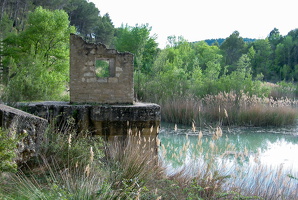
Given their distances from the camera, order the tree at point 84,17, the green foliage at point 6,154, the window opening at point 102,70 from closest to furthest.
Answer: the green foliage at point 6,154
the window opening at point 102,70
the tree at point 84,17

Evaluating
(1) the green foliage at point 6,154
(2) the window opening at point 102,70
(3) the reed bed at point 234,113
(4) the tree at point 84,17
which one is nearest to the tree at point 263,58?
(2) the window opening at point 102,70

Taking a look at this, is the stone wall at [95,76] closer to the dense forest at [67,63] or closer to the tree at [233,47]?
the dense forest at [67,63]

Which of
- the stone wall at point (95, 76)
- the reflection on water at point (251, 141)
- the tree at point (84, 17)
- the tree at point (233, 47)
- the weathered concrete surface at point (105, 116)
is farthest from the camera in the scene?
the tree at point (233, 47)

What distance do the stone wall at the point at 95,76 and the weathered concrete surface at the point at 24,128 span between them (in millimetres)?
2786

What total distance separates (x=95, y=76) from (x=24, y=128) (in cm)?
313

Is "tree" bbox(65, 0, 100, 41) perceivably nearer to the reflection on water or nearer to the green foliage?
the reflection on water

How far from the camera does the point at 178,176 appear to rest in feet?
16.9

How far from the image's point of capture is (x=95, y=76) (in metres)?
6.67

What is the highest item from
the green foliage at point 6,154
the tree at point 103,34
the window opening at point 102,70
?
the tree at point 103,34

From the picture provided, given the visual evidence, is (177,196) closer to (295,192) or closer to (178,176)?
(178,176)

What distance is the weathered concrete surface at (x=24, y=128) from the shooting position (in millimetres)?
3533

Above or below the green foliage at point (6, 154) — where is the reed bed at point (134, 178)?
below

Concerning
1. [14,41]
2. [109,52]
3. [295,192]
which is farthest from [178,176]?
[14,41]

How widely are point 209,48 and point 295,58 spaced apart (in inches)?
416
